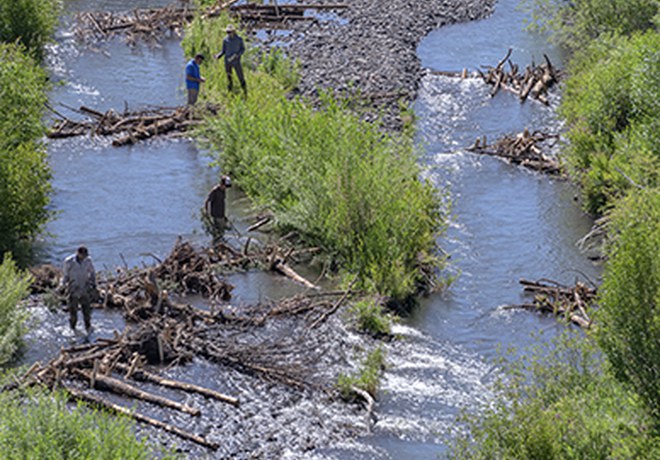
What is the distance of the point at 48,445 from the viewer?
15734mm

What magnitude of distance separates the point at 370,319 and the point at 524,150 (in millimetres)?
13420

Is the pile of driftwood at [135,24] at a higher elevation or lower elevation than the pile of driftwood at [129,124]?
higher

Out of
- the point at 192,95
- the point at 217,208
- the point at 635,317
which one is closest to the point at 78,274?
the point at 217,208

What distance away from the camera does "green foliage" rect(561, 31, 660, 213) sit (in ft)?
99.9

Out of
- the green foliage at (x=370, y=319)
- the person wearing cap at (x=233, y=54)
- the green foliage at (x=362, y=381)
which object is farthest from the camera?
the person wearing cap at (x=233, y=54)

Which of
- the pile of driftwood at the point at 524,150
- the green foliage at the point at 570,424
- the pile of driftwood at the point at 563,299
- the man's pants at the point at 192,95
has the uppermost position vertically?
the man's pants at the point at 192,95

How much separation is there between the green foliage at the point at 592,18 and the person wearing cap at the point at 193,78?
13.9 meters

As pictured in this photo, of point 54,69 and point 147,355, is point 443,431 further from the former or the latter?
point 54,69

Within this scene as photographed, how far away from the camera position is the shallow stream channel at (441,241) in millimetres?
21266

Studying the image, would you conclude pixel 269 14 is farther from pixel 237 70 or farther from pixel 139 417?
pixel 139 417

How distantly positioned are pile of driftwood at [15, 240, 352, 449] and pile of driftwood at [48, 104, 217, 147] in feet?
35.6

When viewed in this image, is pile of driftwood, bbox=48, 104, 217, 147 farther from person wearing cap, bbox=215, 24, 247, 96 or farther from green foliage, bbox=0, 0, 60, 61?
green foliage, bbox=0, 0, 60, 61

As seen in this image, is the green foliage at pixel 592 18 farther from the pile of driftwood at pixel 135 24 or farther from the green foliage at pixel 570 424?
the green foliage at pixel 570 424

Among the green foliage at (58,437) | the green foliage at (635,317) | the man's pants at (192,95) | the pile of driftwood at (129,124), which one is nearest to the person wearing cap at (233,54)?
the man's pants at (192,95)
